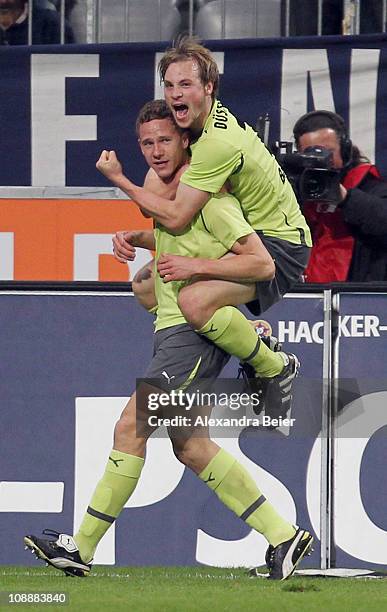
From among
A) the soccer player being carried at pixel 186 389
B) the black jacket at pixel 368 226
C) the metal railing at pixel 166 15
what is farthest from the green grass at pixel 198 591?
the metal railing at pixel 166 15

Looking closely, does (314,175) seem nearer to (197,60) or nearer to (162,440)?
(197,60)

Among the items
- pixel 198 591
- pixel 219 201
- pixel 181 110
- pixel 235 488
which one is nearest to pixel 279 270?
pixel 219 201

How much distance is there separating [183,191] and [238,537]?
80.1 inches

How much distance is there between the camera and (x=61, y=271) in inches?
352

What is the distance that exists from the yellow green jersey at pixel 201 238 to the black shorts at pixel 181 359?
0.26 feet

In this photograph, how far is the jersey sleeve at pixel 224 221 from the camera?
6.46 metres

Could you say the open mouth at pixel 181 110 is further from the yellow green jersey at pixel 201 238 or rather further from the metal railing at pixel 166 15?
the metal railing at pixel 166 15

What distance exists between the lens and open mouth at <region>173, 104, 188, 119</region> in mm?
6469

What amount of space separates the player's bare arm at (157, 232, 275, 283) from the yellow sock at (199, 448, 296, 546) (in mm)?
801

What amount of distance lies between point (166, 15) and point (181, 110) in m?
2.89

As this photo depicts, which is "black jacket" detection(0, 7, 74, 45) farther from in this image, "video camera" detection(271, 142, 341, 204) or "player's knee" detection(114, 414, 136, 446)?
"player's knee" detection(114, 414, 136, 446)

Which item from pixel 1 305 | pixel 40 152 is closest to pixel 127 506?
pixel 1 305

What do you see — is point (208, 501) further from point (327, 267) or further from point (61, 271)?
point (61, 271)

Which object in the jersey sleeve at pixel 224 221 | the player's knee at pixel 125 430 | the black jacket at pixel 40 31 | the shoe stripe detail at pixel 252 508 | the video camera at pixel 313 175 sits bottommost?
the shoe stripe detail at pixel 252 508
